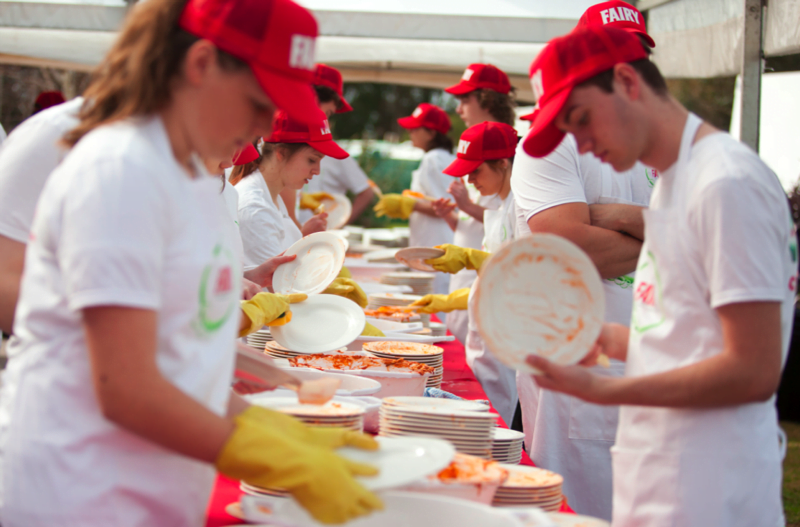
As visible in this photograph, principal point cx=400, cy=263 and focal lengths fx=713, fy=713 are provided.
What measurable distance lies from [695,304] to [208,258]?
960 mm

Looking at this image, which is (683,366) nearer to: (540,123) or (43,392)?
(540,123)

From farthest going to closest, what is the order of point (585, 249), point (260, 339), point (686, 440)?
1. point (260, 339)
2. point (585, 249)
3. point (686, 440)

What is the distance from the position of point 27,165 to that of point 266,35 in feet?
3.06

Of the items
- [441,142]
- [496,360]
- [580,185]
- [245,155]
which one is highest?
[441,142]

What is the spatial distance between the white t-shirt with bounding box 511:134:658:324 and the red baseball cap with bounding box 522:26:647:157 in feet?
3.87

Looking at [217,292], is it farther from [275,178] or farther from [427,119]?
[427,119]

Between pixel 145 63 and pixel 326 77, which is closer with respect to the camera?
pixel 145 63

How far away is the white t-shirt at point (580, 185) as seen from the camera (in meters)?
2.81

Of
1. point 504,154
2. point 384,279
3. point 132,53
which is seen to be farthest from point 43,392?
point 384,279

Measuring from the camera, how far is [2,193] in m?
1.82

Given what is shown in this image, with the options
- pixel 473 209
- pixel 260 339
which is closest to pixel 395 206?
pixel 473 209

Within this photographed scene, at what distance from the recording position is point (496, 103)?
5.14 metres

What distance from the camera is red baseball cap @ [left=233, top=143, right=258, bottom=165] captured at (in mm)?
3484

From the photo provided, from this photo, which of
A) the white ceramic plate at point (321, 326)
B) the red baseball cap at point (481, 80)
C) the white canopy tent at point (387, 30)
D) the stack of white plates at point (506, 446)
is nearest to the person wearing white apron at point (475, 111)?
the red baseball cap at point (481, 80)
